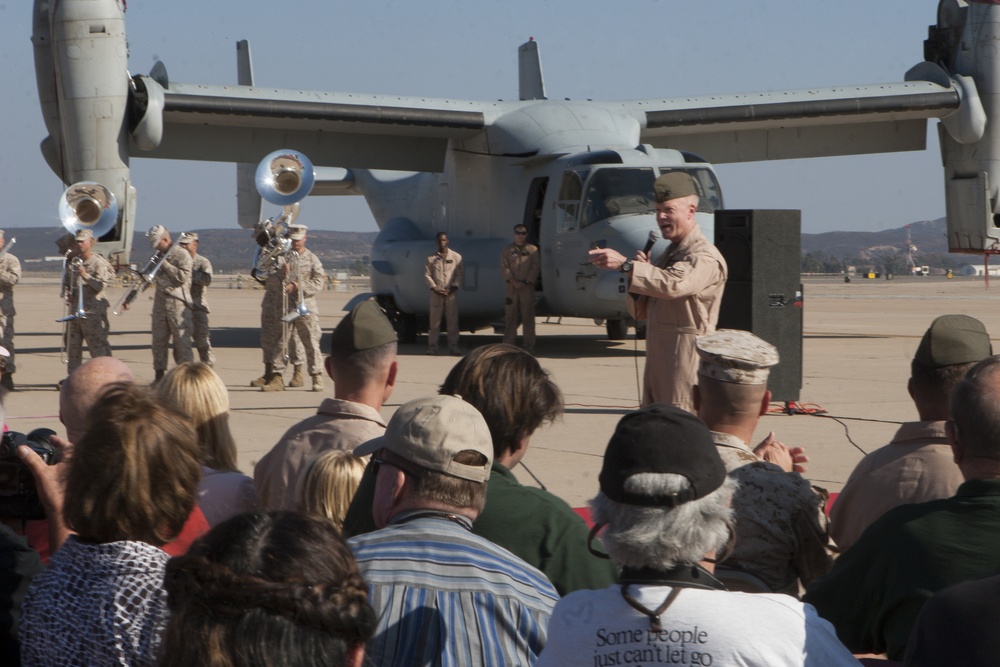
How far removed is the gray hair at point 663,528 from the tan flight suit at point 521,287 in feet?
45.0

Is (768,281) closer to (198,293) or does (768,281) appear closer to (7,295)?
(198,293)

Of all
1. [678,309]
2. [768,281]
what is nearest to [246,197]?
[768,281]

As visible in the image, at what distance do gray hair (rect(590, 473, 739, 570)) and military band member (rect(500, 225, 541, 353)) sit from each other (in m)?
13.7

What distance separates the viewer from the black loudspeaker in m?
9.84

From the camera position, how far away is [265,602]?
5.33 feet

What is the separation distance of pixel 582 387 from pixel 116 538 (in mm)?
10187

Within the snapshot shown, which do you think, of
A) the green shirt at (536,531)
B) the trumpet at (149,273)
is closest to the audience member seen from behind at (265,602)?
the green shirt at (536,531)

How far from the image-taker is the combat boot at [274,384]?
1242 cm

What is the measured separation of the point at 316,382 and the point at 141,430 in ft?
32.4

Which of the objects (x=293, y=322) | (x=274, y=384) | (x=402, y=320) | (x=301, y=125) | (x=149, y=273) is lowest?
(x=274, y=384)

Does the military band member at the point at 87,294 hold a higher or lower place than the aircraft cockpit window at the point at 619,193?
lower

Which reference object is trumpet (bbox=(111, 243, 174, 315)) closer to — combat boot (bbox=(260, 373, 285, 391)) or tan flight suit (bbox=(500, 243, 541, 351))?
combat boot (bbox=(260, 373, 285, 391))

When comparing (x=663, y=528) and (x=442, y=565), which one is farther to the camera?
(x=442, y=565)

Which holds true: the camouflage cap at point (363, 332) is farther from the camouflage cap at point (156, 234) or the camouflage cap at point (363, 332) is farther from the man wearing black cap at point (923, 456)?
the camouflage cap at point (156, 234)
